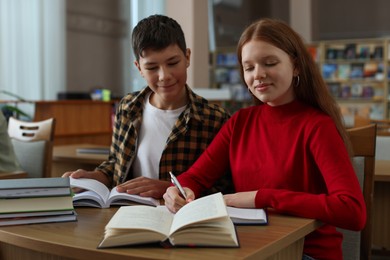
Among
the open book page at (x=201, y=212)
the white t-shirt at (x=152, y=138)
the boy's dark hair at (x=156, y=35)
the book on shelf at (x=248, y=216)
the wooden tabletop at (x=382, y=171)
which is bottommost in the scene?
the wooden tabletop at (x=382, y=171)

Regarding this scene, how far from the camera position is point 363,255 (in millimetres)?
1909

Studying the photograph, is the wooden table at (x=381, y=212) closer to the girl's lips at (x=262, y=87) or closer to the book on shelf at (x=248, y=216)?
the girl's lips at (x=262, y=87)

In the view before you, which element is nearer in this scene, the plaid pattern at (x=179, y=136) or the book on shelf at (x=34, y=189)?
the book on shelf at (x=34, y=189)

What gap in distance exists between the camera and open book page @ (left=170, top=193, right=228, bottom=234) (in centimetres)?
108

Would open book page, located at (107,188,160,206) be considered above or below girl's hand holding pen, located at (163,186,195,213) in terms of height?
below

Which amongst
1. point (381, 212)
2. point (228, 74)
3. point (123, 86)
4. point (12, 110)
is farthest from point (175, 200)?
point (228, 74)

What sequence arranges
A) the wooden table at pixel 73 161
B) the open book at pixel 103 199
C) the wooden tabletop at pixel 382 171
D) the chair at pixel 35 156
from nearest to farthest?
the open book at pixel 103 199 < the wooden tabletop at pixel 382 171 < the chair at pixel 35 156 < the wooden table at pixel 73 161

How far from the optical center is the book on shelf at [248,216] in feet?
4.15

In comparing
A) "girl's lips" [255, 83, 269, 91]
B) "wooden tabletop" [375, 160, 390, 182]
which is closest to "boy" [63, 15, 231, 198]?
"girl's lips" [255, 83, 269, 91]

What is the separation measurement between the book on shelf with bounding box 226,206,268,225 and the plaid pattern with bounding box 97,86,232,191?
1.45ft

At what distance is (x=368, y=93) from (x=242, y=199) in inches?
341

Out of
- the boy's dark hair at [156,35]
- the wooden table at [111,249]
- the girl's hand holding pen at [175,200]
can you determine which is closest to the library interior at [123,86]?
the wooden table at [111,249]

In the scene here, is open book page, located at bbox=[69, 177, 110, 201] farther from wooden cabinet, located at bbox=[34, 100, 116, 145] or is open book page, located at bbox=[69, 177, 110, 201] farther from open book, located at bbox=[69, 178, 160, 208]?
wooden cabinet, located at bbox=[34, 100, 116, 145]

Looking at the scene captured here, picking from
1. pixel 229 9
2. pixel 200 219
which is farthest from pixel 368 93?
pixel 200 219
